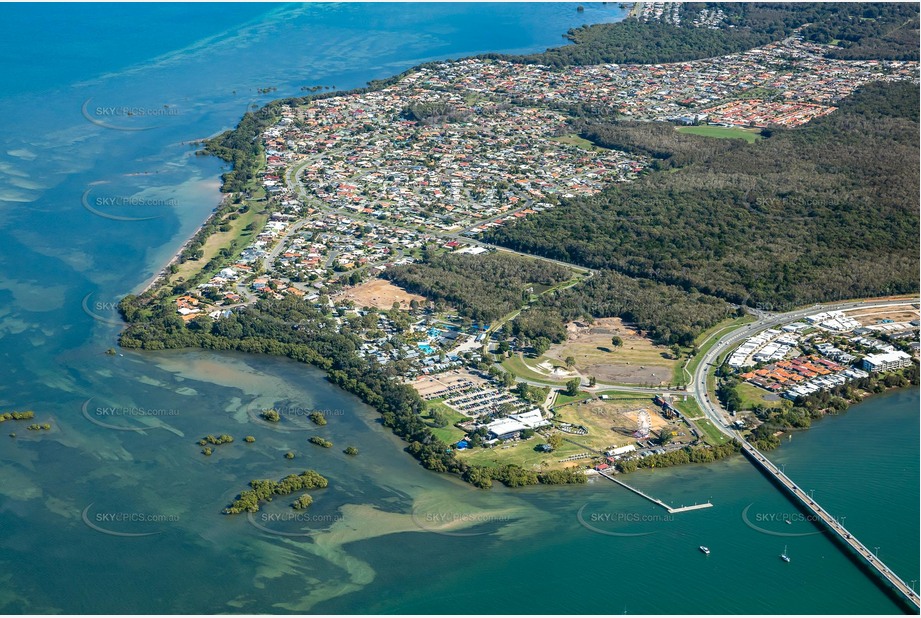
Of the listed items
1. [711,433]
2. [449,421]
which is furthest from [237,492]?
[711,433]

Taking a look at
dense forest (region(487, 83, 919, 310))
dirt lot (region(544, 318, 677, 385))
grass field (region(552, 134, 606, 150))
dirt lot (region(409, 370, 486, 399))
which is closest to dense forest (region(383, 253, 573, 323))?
dense forest (region(487, 83, 919, 310))

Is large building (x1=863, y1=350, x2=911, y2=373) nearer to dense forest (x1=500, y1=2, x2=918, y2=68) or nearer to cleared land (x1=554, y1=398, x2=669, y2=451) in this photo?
cleared land (x1=554, y1=398, x2=669, y2=451)

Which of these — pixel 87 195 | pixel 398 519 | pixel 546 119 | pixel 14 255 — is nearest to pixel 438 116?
pixel 546 119

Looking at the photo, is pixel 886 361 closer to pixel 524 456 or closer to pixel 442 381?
pixel 524 456

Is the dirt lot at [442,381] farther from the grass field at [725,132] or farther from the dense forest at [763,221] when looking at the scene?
the grass field at [725,132]

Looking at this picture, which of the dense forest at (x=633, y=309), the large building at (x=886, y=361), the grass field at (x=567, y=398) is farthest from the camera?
the dense forest at (x=633, y=309)

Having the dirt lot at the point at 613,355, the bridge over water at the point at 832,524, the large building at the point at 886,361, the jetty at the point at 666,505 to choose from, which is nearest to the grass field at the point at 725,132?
the large building at the point at 886,361

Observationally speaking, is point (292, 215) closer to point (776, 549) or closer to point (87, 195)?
point (87, 195)
